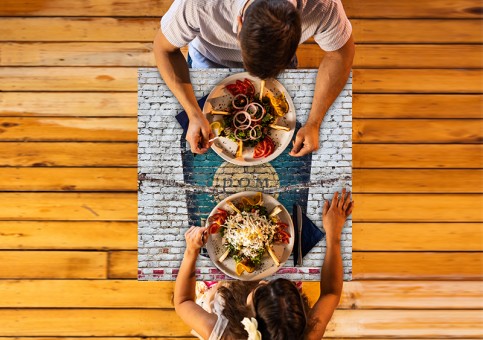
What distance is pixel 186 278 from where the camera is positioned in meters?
1.88

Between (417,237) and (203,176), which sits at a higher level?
(203,176)

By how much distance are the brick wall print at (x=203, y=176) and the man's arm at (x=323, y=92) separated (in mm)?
35

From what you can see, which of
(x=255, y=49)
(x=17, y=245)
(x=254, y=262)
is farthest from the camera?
(x=17, y=245)

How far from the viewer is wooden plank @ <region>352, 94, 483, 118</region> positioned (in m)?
2.82

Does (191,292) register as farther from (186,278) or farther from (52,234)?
(52,234)

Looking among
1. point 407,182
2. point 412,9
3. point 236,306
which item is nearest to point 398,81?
point 412,9

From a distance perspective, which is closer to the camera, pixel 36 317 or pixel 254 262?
pixel 254 262

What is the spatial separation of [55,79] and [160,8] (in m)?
0.76

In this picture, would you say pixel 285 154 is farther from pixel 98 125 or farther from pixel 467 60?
pixel 467 60

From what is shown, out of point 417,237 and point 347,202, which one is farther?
point 417,237

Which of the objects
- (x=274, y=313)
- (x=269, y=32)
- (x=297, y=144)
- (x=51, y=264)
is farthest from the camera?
(x=51, y=264)

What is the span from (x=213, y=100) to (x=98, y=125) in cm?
117

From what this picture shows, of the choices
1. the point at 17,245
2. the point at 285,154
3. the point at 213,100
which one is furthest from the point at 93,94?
the point at 285,154

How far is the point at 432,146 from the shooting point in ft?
9.27
